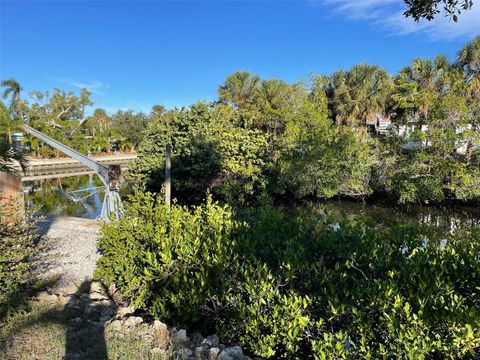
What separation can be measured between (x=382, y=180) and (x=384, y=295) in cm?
1526

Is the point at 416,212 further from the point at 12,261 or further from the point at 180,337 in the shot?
the point at 12,261

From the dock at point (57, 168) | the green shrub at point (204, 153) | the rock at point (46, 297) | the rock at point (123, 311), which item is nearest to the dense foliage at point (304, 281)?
the rock at point (123, 311)

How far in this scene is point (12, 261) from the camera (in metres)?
4.42

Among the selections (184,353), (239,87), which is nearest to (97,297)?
(184,353)

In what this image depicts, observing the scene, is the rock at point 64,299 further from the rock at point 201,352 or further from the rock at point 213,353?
the rock at point 213,353

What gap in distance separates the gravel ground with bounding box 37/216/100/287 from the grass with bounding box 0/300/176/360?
2.02 m

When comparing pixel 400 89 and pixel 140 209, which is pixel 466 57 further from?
pixel 140 209

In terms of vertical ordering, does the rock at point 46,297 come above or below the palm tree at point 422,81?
below

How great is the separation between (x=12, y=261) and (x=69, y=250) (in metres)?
2.79

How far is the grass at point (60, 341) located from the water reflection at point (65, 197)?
915 cm

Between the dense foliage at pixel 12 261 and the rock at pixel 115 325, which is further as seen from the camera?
the dense foliage at pixel 12 261

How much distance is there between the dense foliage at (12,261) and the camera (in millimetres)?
3954

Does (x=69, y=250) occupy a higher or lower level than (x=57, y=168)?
lower

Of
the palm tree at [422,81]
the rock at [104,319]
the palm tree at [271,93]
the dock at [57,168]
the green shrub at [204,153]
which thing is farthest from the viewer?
the dock at [57,168]
